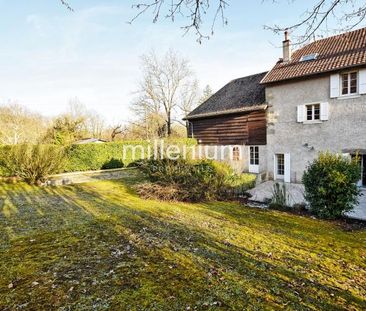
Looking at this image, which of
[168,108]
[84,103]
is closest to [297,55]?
[168,108]

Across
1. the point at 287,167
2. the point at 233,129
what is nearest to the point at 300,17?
the point at 287,167

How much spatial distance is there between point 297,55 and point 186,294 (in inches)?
620

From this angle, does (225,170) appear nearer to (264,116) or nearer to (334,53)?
(264,116)

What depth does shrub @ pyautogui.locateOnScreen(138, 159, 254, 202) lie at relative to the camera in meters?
9.43

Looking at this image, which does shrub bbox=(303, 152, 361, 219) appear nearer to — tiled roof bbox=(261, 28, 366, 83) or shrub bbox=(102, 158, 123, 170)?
tiled roof bbox=(261, 28, 366, 83)

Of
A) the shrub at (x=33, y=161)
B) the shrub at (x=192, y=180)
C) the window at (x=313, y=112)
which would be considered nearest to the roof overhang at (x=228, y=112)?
the window at (x=313, y=112)

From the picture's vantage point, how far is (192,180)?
9781mm

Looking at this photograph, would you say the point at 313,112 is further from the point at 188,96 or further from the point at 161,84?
the point at 188,96

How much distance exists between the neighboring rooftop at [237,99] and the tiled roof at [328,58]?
1.84 metres

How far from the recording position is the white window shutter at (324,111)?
12.6 metres

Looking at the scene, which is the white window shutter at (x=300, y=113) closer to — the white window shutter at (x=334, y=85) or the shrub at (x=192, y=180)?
the white window shutter at (x=334, y=85)

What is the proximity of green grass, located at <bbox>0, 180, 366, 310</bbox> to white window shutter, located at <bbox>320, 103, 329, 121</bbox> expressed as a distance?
7583mm

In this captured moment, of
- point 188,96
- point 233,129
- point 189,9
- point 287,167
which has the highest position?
point 188,96

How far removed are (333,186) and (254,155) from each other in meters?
9.09
